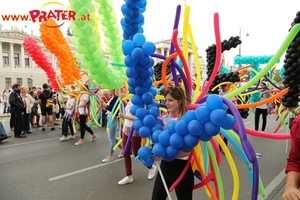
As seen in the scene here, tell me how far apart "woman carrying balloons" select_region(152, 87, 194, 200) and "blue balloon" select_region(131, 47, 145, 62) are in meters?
0.44

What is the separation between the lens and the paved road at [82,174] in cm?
367

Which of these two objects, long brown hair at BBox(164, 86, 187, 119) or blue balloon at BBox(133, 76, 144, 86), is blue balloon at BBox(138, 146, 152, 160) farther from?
blue balloon at BBox(133, 76, 144, 86)

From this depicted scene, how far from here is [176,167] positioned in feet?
7.35

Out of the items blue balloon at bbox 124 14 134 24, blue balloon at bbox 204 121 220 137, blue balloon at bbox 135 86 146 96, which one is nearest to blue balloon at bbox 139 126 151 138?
blue balloon at bbox 135 86 146 96

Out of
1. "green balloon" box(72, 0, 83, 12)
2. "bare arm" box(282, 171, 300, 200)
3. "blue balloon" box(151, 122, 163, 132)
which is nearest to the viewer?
"bare arm" box(282, 171, 300, 200)

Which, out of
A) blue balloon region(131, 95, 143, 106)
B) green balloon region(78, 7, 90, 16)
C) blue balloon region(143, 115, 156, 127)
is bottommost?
blue balloon region(143, 115, 156, 127)

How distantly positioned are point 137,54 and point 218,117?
0.80 meters

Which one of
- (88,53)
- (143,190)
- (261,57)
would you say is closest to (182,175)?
(143,190)

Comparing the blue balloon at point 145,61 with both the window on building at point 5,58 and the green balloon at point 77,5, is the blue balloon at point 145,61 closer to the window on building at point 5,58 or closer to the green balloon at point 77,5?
the green balloon at point 77,5

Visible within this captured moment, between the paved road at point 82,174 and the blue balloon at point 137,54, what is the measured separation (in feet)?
7.38

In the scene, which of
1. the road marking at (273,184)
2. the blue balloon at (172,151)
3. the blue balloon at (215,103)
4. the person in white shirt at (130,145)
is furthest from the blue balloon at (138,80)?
the road marking at (273,184)

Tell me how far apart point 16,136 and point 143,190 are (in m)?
5.86

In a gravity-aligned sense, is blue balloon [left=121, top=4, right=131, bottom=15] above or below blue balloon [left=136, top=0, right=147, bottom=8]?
below

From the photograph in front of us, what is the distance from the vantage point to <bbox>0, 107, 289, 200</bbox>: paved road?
3.67m
